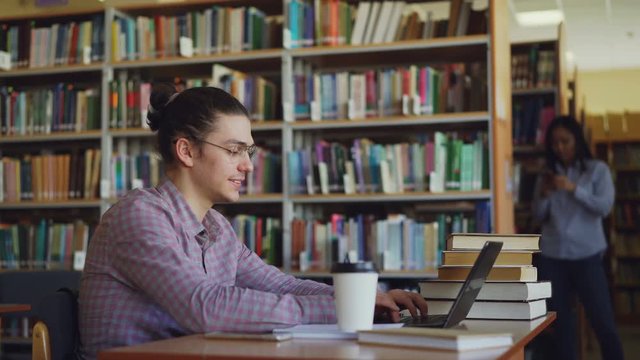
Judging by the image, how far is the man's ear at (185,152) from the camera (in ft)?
6.37

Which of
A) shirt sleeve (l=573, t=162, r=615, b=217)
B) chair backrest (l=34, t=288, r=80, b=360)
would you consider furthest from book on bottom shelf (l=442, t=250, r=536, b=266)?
shirt sleeve (l=573, t=162, r=615, b=217)

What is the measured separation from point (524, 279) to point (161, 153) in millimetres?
825

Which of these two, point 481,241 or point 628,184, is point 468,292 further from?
point 628,184

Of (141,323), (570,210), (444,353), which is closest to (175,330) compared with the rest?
(141,323)

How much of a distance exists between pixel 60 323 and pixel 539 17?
27.9 feet

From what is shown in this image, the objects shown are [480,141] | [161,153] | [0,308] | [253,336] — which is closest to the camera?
[253,336]

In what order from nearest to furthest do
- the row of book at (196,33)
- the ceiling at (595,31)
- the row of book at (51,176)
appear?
the row of book at (196,33), the row of book at (51,176), the ceiling at (595,31)

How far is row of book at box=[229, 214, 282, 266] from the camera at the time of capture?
475 cm

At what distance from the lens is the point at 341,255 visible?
181 inches

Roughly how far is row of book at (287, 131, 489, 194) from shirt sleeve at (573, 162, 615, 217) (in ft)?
2.00

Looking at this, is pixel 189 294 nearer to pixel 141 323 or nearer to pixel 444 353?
pixel 141 323

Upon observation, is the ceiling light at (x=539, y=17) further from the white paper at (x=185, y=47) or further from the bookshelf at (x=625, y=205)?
the white paper at (x=185, y=47)

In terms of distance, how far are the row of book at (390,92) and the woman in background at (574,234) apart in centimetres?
62

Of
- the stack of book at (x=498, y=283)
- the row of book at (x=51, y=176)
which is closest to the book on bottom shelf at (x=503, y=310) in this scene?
the stack of book at (x=498, y=283)
